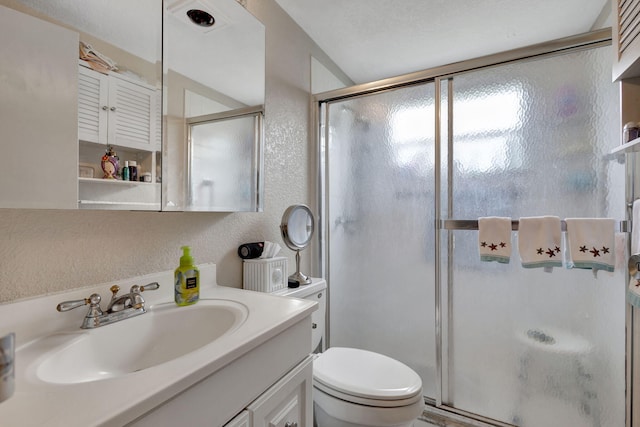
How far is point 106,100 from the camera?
749 millimetres

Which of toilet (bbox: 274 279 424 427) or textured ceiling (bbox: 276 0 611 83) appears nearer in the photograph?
toilet (bbox: 274 279 424 427)

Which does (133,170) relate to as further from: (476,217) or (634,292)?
(634,292)

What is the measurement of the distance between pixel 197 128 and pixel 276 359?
2.58 ft

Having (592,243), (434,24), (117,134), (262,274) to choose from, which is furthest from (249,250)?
(434,24)

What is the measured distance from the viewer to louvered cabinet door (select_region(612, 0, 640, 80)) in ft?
2.90

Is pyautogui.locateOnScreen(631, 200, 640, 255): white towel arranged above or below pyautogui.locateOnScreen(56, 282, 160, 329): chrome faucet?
above

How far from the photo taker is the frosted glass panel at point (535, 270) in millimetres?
1231

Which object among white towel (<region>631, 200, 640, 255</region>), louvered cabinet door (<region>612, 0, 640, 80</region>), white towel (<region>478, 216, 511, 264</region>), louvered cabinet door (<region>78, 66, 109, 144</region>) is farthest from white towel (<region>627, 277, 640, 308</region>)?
louvered cabinet door (<region>78, 66, 109, 144</region>)

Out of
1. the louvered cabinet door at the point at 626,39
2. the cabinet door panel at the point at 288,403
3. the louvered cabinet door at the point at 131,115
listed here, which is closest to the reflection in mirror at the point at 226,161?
the louvered cabinet door at the point at 131,115

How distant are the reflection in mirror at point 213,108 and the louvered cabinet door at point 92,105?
17 centimetres

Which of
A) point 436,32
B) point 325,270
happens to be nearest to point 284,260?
point 325,270

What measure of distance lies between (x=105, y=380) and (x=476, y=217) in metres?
1.49

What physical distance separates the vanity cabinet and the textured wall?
0.30 feet

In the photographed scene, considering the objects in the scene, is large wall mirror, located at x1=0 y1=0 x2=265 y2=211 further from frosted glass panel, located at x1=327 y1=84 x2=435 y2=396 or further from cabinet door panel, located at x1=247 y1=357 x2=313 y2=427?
frosted glass panel, located at x1=327 y1=84 x2=435 y2=396
